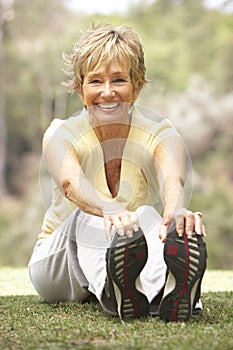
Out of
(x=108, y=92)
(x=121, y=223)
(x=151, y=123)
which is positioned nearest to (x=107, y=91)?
(x=108, y=92)

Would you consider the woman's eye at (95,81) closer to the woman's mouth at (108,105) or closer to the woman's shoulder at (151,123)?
the woman's mouth at (108,105)

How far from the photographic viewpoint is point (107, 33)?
8.86 ft

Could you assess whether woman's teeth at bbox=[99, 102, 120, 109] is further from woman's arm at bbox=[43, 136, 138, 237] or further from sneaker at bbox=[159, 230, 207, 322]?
sneaker at bbox=[159, 230, 207, 322]

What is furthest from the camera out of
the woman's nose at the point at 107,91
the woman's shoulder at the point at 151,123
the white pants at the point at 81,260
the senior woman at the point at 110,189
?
the woman's shoulder at the point at 151,123

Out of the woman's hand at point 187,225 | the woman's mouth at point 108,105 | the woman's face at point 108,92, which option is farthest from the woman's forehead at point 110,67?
the woman's hand at point 187,225

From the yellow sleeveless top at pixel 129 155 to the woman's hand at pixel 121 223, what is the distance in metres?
0.40

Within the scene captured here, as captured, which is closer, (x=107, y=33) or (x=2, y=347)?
(x=2, y=347)

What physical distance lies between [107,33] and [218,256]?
885cm

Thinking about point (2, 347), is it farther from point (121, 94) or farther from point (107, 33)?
point (107, 33)

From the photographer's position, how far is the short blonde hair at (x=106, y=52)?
2.61m

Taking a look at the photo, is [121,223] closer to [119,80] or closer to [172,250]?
[172,250]

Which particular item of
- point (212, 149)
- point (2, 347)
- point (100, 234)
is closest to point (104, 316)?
point (100, 234)

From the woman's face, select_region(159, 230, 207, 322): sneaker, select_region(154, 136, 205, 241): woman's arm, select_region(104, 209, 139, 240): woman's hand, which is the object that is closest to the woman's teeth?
the woman's face

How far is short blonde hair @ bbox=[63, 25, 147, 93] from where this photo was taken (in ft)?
8.55
